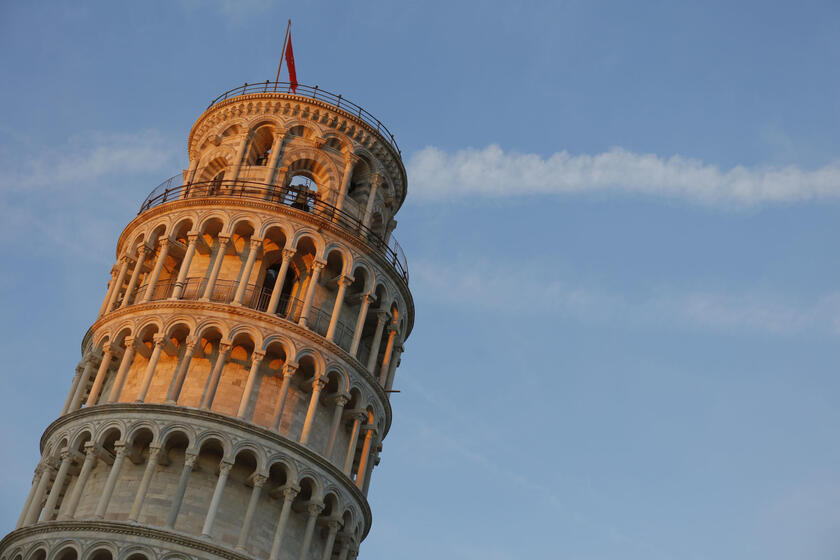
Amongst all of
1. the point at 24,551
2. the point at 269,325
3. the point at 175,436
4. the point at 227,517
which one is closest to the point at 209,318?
the point at 269,325

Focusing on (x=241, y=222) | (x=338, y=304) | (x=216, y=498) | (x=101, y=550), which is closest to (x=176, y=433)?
(x=216, y=498)

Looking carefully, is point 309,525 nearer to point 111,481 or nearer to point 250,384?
point 250,384

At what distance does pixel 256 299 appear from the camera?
4831cm

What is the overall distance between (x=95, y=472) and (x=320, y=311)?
11.8 meters

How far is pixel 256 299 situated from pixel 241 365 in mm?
3222

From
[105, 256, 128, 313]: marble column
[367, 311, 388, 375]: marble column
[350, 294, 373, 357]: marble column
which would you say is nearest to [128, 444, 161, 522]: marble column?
[105, 256, 128, 313]: marble column

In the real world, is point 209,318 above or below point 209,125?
below

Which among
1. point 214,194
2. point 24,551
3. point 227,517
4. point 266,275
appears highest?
point 214,194

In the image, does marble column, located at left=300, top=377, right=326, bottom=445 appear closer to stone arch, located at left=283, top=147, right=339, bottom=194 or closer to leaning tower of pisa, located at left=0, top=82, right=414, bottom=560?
leaning tower of pisa, located at left=0, top=82, right=414, bottom=560

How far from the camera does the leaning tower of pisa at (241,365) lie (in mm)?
42875

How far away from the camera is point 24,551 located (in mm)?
42750

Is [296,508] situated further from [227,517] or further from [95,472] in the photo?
[95,472]

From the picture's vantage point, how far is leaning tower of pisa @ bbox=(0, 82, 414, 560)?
42875 mm

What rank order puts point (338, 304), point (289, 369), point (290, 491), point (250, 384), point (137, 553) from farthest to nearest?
Answer: point (338, 304), point (289, 369), point (250, 384), point (290, 491), point (137, 553)
